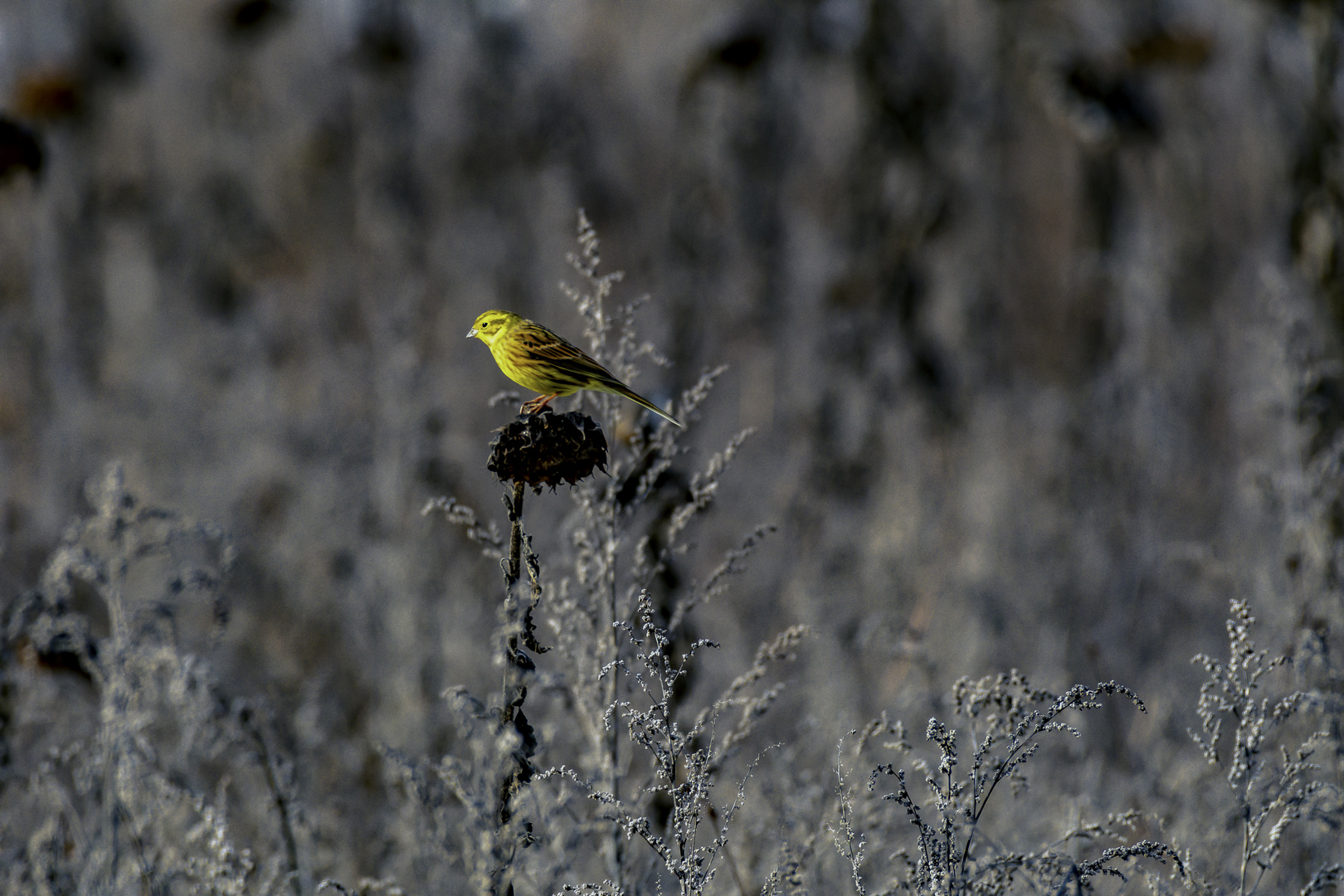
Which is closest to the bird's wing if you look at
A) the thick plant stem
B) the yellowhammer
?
the yellowhammer

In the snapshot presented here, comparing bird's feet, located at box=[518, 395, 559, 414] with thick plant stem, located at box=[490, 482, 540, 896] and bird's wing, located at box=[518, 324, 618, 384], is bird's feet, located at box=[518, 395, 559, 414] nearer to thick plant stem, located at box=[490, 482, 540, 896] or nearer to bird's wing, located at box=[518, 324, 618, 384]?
bird's wing, located at box=[518, 324, 618, 384]

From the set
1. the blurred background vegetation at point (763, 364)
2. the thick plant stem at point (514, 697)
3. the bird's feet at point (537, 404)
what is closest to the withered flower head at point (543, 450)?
the thick plant stem at point (514, 697)

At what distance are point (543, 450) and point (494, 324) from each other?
13.8 inches

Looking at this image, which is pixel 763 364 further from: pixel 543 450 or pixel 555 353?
pixel 543 450

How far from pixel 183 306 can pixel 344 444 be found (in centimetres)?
597

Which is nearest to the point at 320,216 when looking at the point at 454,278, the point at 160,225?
the point at 160,225

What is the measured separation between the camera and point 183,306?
952cm

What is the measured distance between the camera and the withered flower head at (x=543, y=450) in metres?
1.51

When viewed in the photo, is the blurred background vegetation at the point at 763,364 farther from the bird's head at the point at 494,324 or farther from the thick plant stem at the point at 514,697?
the bird's head at the point at 494,324

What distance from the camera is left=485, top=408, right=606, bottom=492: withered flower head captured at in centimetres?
151

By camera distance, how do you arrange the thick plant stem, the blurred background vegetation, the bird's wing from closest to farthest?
the thick plant stem < the bird's wing < the blurred background vegetation

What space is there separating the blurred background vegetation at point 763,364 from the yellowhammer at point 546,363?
2.20 feet

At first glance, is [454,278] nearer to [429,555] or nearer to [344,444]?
[344,444]

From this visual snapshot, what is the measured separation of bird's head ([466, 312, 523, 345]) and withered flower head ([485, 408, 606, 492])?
22 centimetres
